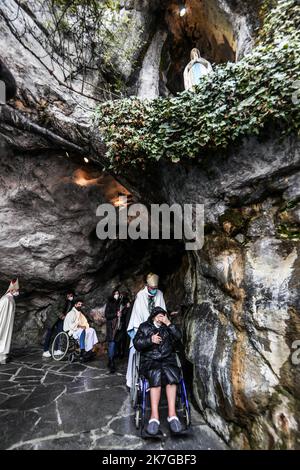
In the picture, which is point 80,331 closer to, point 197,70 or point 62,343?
point 62,343

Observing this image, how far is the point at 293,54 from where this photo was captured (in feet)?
11.0

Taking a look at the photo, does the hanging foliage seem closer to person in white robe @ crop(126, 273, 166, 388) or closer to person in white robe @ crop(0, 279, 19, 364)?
person in white robe @ crop(126, 273, 166, 388)

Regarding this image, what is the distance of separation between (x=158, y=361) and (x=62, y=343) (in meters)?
4.92

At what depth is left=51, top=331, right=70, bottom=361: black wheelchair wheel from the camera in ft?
23.8

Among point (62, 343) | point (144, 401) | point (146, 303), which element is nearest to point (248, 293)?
point (144, 401)

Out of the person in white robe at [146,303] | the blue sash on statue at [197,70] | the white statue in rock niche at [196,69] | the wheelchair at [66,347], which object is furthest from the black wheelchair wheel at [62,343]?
the blue sash on statue at [197,70]

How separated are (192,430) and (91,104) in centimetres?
801

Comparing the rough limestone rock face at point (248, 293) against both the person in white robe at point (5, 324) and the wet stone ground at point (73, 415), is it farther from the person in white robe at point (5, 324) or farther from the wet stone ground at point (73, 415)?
the person in white robe at point (5, 324)

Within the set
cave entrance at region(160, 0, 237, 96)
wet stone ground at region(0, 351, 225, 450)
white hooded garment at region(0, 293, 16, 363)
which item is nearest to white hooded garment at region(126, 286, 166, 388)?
wet stone ground at region(0, 351, 225, 450)

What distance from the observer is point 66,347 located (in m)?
7.35

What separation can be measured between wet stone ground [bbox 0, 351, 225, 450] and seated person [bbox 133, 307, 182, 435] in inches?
12.0
